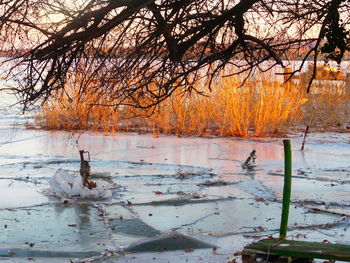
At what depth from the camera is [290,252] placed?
207 inches

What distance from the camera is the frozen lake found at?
6.71 m

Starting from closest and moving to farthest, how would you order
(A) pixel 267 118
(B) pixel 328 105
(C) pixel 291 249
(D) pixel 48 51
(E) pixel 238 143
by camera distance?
(C) pixel 291 249 → (D) pixel 48 51 → (E) pixel 238 143 → (A) pixel 267 118 → (B) pixel 328 105

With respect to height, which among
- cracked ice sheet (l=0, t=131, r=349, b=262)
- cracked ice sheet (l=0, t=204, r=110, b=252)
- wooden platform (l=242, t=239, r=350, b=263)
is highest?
cracked ice sheet (l=0, t=131, r=349, b=262)

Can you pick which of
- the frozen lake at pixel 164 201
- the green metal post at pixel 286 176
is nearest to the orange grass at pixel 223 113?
the frozen lake at pixel 164 201

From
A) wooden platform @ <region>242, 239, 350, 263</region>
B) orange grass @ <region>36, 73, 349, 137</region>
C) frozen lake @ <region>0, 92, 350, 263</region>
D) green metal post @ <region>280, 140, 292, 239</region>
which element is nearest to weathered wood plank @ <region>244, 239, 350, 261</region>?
wooden platform @ <region>242, 239, 350, 263</region>

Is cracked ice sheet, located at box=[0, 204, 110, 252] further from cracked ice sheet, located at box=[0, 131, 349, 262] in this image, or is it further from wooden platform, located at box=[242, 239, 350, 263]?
wooden platform, located at box=[242, 239, 350, 263]

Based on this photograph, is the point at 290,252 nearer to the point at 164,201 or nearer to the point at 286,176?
the point at 286,176

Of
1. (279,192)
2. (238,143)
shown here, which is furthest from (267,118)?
(279,192)

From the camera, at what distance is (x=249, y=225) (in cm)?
753

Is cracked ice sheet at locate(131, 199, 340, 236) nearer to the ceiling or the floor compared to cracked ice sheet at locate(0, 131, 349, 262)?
nearer to the floor

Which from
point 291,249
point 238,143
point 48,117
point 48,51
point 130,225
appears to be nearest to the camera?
point 291,249

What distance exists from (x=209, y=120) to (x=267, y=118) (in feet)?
6.06

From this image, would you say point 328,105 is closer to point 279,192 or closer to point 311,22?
point 279,192

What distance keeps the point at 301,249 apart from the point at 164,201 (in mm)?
3638
